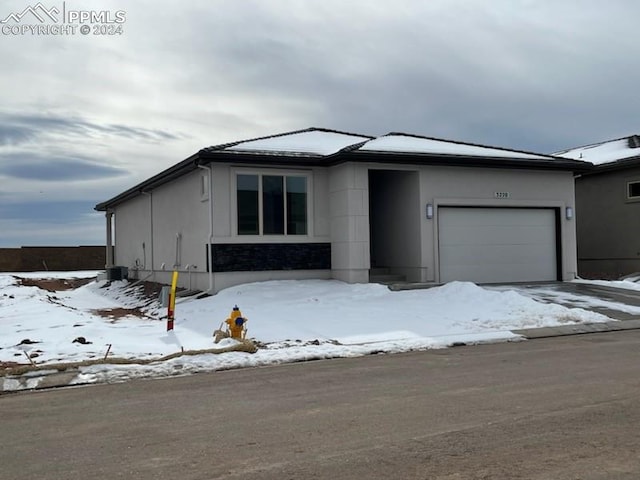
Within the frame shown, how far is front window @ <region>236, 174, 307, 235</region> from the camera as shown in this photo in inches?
667

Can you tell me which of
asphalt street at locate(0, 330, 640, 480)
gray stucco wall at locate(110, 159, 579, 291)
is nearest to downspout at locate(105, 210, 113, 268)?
gray stucco wall at locate(110, 159, 579, 291)

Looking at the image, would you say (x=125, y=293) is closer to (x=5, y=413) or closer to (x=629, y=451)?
(x=5, y=413)

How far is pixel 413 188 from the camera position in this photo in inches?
705

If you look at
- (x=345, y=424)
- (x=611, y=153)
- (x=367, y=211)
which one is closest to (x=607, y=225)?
(x=611, y=153)

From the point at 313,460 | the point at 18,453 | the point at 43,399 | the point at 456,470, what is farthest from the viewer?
the point at 43,399

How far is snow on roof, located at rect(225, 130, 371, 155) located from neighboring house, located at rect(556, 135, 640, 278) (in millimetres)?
9256

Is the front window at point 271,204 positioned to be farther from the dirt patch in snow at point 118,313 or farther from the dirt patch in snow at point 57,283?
the dirt patch in snow at point 57,283

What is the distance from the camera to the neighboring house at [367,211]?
16781 mm

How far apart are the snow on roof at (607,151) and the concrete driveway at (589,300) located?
→ 7519 millimetres

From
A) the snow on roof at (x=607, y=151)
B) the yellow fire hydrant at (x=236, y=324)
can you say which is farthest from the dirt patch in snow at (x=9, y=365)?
the snow on roof at (x=607, y=151)

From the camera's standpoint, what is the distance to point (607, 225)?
23.6 metres

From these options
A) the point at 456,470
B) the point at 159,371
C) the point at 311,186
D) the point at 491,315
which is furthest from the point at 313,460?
the point at 311,186

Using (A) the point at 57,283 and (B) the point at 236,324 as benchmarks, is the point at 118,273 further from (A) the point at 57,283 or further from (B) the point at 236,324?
(B) the point at 236,324

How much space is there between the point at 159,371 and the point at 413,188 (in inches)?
431
